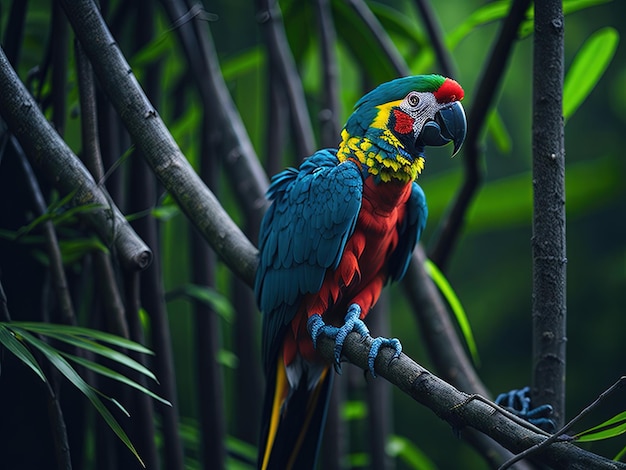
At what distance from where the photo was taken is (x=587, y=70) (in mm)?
1021

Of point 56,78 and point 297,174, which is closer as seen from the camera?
point 56,78

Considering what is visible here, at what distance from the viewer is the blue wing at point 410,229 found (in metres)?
0.98

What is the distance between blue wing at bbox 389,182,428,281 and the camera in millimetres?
984

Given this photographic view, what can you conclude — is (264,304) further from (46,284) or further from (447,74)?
(447,74)

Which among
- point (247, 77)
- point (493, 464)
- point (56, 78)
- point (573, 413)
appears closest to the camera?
point (56, 78)

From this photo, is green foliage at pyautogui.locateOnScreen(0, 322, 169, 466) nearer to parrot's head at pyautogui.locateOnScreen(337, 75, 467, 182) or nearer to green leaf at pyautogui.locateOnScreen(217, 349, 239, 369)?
parrot's head at pyautogui.locateOnScreen(337, 75, 467, 182)

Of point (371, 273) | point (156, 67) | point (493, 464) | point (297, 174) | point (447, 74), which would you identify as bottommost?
point (493, 464)

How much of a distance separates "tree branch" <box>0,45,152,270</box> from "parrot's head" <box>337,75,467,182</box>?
37 centimetres

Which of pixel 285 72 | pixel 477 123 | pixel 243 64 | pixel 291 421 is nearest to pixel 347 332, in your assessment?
pixel 291 421

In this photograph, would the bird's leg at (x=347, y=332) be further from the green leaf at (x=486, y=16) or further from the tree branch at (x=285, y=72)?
the green leaf at (x=486, y=16)

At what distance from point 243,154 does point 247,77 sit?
451mm

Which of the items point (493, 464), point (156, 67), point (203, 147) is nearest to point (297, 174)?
point (203, 147)

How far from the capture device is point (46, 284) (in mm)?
934

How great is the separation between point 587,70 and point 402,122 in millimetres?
359
